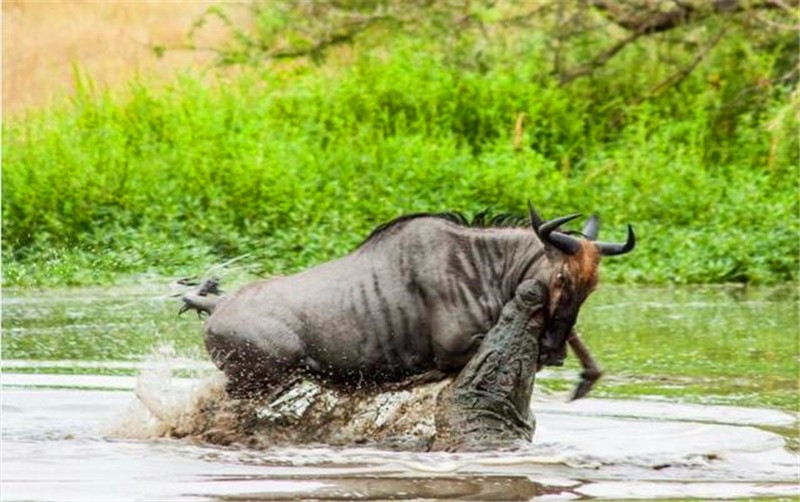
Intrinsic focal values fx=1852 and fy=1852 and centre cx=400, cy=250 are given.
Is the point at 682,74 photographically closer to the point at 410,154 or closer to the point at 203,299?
the point at 410,154

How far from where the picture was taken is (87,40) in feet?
62.6

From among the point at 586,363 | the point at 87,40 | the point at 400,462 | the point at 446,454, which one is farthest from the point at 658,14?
the point at 400,462

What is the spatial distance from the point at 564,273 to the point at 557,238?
0.54ft

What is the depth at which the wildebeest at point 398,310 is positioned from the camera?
8.09m

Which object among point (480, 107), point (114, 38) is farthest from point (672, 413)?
point (114, 38)

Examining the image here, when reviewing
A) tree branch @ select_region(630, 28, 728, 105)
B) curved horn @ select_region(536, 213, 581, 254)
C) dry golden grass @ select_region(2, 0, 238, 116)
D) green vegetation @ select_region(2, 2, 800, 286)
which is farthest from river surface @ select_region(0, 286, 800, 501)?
dry golden grass @ select_region(2, 0, 238, 116)

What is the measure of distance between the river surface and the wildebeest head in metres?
0.52

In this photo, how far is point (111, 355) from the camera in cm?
1102

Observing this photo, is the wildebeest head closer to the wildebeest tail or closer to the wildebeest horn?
the wildebeest horn

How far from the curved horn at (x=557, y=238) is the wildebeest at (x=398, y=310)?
8cm

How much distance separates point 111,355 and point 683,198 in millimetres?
6046

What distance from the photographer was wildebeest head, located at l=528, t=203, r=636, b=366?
7918 millimetres

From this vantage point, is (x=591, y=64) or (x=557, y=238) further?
(x=591, y=64)

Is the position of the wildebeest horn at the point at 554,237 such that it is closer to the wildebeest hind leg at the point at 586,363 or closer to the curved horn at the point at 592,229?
the curved horn at the point at 592,229
